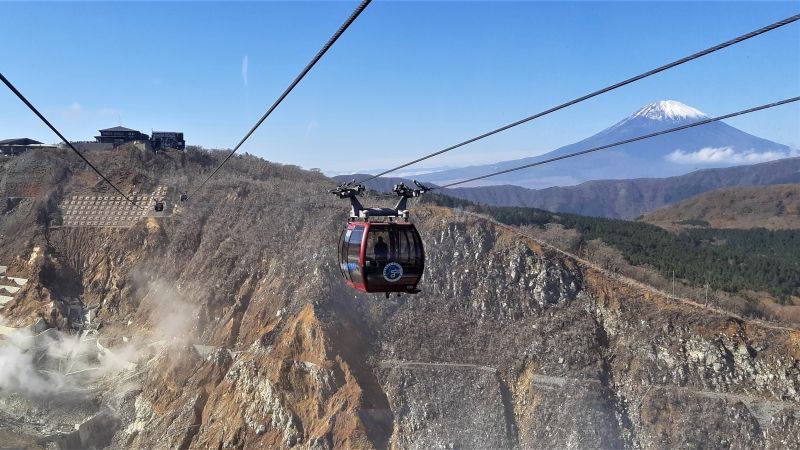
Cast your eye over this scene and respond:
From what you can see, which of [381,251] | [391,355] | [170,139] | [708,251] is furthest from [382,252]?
[170,139]

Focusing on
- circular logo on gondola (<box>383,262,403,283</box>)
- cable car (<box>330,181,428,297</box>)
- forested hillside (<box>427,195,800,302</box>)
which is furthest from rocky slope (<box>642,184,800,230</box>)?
circular logo on gondola (<box>383,262,403,283</box>)

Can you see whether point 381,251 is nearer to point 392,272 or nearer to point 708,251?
point 392,272

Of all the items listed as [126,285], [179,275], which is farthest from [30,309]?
[179,275]

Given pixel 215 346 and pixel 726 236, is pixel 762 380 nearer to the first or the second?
pixel 215 346

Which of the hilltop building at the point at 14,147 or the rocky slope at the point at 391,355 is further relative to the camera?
the hilltop building at the point at 14,147

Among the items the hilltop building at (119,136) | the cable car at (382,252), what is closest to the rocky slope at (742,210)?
the hilltop building at (119,136)

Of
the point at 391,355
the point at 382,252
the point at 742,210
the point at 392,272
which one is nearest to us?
the point at 382,252

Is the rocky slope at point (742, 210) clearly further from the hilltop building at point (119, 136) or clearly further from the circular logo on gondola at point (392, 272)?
the circular logo on gondola at point (392, 272)
